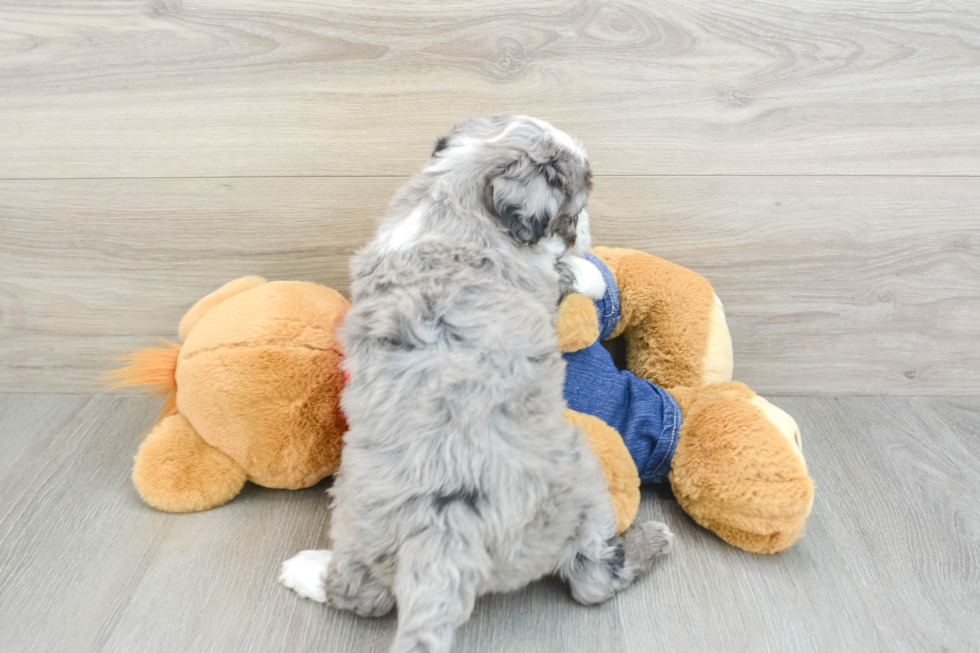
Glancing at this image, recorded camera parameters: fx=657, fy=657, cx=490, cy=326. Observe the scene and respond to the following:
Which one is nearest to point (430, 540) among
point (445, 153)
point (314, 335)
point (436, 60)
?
point (314, 335)

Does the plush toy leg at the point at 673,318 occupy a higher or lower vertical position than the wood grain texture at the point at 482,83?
lower

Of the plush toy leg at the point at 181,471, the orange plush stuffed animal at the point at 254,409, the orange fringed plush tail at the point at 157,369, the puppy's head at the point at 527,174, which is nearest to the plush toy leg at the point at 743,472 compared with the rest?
the orange plush stuffed animal at the point at 254,409

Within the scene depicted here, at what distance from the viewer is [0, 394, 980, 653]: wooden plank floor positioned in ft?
3.35

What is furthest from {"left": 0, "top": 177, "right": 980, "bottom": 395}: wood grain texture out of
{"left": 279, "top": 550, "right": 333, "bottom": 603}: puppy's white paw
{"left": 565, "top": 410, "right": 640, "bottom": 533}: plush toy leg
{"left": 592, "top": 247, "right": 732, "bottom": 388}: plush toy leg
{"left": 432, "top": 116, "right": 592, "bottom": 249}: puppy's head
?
{"left": 279, "top": 550, "right": 333, "bottom": 603}: puppy's white paw

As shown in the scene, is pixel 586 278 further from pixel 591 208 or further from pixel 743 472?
pixel 743 472

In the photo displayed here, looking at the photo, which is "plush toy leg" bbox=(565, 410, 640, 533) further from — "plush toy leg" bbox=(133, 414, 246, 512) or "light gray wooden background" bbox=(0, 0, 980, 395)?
"plush toy leg" bbox=(133, 414, 246, 512)

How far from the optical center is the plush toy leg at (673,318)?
133cm

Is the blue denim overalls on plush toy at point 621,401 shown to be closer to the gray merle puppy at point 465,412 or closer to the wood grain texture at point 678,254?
the gray merle puppy at point 465,412

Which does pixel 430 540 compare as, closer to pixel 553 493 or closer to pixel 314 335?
pixel 553 493

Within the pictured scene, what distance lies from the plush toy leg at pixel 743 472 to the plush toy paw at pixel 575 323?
30 cm

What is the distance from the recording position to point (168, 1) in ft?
4.26

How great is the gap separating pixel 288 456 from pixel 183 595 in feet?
0.92

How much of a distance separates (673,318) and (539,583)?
581mm

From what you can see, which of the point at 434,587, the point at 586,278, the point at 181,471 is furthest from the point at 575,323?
the point at 181,471
